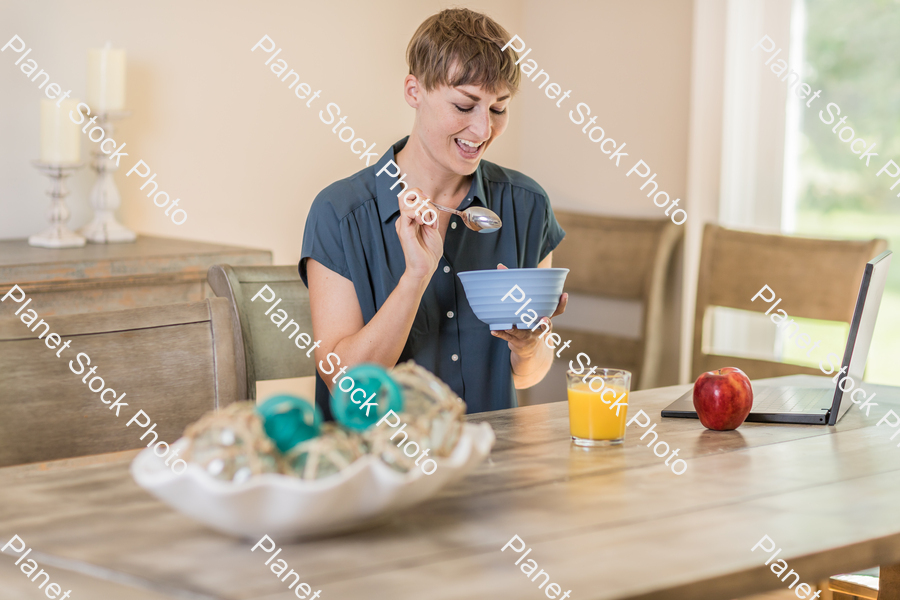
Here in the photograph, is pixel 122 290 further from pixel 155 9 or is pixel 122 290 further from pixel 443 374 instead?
pixel 155 9

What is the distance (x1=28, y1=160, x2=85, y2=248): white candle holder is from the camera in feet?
7.23

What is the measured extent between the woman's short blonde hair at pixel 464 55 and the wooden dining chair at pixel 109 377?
549 mm

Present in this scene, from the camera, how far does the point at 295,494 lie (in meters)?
0.71

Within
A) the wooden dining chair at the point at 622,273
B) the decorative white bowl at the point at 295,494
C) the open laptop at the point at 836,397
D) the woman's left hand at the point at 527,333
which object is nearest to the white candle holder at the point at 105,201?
the woman's left hand at the point at 527,333

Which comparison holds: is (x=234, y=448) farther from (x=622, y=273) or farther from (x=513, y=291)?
(x=622, y=273)

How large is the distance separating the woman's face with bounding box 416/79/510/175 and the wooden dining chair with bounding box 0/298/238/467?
19.7 inches

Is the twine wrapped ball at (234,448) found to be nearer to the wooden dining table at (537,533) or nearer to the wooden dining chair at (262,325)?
the wooden dining table at (537,533)

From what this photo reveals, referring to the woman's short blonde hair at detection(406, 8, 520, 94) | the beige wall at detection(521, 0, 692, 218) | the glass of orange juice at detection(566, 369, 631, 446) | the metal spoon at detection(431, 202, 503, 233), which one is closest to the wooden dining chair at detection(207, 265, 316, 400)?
the metal spoon at detection(431, 202, 503, 233)

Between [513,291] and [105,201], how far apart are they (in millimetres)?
1465

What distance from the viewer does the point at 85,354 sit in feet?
3.93

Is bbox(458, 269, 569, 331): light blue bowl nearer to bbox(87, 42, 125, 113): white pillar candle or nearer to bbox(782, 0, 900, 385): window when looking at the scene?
bbox(87, 42, 125, 113): white pillar candle

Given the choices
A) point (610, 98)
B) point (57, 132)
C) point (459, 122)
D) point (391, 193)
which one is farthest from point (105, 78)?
point (610, 98)

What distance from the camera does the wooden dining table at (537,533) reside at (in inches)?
28.4

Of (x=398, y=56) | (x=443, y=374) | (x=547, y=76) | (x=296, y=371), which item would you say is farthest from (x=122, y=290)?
(x=547, y=76)
